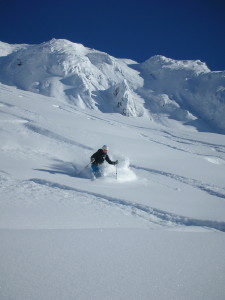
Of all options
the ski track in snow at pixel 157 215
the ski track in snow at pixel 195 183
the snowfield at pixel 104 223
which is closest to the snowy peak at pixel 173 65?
the snowfield at pixel 104 223

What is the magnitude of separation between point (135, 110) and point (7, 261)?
59721 mm

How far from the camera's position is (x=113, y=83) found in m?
72.8

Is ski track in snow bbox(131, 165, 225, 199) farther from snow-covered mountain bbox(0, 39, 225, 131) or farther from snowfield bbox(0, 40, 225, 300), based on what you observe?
snow-covered mountain bbox(0, 39, 225, 131)

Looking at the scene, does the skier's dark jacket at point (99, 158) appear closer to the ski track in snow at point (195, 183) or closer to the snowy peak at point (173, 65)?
the ski track in snow at point (195, 183)

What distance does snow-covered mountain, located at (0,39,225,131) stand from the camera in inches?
2337

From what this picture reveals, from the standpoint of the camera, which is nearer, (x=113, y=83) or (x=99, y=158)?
(x=99, y=158)

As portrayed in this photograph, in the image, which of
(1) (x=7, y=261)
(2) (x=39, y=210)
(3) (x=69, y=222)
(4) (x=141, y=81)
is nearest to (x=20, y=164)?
(2) (x=39, y=210)

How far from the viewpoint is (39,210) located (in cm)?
425

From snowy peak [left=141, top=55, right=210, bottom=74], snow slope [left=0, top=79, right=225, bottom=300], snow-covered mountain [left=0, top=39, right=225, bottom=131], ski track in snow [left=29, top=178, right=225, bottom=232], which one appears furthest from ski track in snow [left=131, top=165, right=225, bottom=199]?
snowy peak [left=141, top=55, right=210, bottom=74]

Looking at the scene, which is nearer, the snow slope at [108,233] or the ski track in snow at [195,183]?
the snow slope at [108,233]

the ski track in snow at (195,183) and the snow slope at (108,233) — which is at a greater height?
the ski track in snow at (195,183)

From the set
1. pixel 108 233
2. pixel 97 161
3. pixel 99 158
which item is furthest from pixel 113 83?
pixel 108 233

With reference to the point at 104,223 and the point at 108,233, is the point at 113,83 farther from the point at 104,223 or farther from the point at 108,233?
the point at 108,233

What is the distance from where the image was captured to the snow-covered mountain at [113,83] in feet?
195
